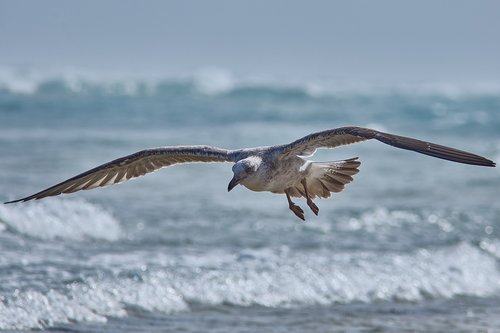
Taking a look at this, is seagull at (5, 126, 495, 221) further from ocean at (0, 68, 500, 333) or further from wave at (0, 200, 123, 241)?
wave at (0, 200, 123, 241)

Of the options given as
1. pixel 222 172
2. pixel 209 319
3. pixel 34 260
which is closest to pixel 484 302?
pixel 209 319

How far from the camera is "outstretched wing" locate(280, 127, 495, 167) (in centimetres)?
632

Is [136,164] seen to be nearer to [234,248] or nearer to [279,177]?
[279,177]

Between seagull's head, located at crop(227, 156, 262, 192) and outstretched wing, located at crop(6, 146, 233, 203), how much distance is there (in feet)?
1.87

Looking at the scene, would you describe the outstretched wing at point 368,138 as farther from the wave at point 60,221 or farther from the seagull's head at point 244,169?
the wave at point 60,221

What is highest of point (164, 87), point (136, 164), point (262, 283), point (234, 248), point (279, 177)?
point (164, 87)

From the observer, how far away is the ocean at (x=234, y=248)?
7.92 meters

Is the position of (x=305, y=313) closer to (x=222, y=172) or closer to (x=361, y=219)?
(x=361, y=219)

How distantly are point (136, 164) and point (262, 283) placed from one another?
1.59 m

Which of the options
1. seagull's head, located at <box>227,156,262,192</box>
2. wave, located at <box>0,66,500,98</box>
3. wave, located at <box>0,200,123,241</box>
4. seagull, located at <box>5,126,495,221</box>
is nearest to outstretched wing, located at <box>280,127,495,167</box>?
seagull, located at <box>5,126,495,221</box>

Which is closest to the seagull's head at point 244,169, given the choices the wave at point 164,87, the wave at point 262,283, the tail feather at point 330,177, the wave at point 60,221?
the tail feather at point 330,177

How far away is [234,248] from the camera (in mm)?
10195

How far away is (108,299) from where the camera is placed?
26.0 ft

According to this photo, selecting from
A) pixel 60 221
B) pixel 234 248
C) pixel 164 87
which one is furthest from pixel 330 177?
pixel 164 87
